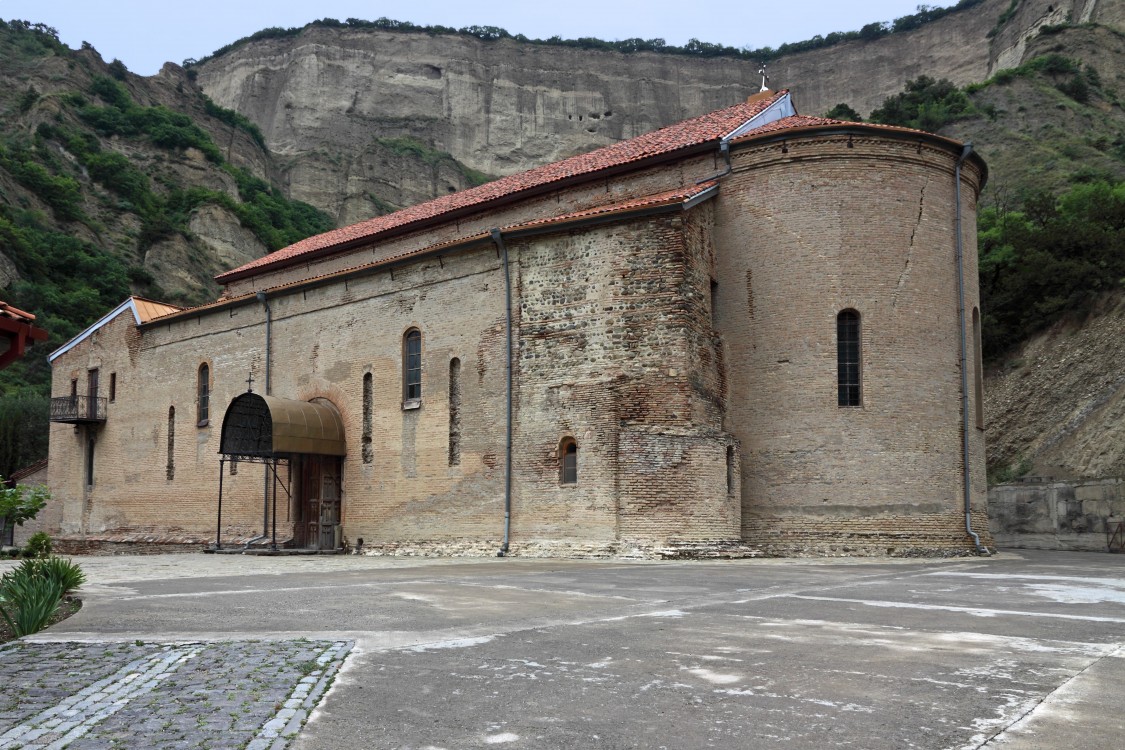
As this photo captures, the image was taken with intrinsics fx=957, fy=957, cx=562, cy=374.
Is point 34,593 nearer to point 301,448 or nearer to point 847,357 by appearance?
point 301,448

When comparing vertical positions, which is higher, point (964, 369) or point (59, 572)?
point (964, 369)

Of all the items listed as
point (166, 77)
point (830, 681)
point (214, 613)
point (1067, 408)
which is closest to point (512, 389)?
point (214, 613)

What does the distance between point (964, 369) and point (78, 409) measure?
87.4ft

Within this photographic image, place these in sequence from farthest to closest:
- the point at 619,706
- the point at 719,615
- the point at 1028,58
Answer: the point at 1028,58 < the point at 719,615 < the point at 619,706

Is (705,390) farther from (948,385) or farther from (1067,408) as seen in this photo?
(1067,408)

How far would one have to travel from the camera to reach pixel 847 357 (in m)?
20.1

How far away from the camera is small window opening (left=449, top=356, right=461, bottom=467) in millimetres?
21578

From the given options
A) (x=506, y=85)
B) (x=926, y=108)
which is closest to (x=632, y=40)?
(x=506, y=85)

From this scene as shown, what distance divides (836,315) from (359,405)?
11587 millimetres

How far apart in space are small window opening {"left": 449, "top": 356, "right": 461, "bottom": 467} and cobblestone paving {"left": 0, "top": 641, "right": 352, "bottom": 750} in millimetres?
14154

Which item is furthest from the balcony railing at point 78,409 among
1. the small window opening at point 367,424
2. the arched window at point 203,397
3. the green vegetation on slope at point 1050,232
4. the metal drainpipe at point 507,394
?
the green vegetation on slope at point 1050,232

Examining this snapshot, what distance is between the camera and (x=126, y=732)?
4812mm

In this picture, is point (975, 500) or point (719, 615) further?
point (975, 500)

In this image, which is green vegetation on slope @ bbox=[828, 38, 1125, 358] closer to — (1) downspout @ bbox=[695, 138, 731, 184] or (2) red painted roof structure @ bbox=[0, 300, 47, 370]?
(1) downspout @ bbox=[695, 138, 731, 184]
